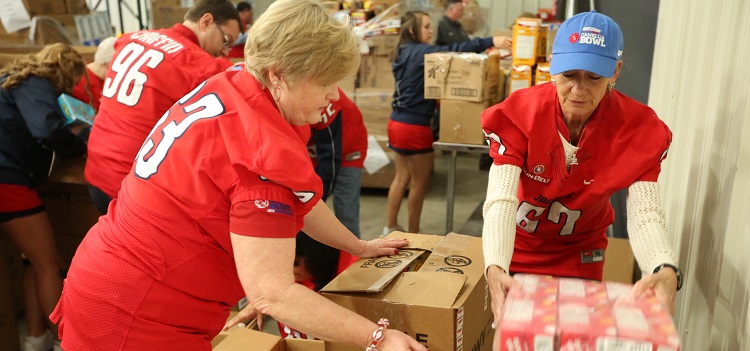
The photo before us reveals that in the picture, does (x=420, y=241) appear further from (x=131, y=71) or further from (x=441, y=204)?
(x=441, y=204)

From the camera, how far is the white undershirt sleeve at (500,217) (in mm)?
1601

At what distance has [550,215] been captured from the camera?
6.25 feet

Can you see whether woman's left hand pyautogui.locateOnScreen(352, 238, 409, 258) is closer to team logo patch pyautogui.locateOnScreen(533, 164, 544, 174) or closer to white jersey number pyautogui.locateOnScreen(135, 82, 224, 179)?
team logo patch pyautogui.locateOnScreen(533, 164, 544, 174)

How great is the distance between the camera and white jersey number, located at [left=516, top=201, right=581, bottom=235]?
6.16ft

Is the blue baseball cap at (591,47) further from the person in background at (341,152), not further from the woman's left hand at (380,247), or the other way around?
the person in background at (341,152)

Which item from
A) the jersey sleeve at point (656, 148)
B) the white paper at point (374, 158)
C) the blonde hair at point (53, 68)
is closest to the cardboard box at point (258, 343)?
the jersey sleeve at point (656, 148)

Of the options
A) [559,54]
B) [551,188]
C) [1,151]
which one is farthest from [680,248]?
[1,151]

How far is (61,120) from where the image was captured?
9.80ft

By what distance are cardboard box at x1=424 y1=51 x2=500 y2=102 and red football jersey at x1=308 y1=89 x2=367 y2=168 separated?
0.80m

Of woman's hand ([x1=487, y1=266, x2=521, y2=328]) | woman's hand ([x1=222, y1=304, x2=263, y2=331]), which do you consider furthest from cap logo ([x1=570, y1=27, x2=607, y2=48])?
woman's hand ([x1=222, y1=304, x2=263, y2=331])

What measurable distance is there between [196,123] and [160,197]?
0.17 meters

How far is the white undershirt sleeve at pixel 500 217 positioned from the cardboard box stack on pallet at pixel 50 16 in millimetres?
4432

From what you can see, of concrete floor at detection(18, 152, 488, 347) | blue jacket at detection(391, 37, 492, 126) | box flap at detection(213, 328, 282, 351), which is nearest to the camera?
box flap at detection(213, 328, 282, 351)

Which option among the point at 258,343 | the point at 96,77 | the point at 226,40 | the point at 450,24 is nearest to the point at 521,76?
the point at 226,40
